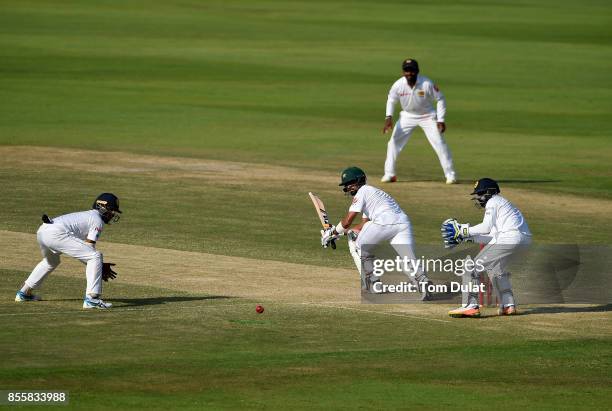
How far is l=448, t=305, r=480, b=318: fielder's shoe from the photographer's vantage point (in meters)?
15.6

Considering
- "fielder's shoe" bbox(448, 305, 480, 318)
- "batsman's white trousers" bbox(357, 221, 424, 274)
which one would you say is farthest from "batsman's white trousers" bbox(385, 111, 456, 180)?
"fielder's shoe" bbox(448, 305, 480, 318)

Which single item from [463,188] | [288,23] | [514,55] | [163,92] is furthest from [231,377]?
[288,23]

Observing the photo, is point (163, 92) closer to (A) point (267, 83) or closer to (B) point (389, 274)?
(A) point (267, 83)

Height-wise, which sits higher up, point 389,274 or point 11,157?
point 11,157

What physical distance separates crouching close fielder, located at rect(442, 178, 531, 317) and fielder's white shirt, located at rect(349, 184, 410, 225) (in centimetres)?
114

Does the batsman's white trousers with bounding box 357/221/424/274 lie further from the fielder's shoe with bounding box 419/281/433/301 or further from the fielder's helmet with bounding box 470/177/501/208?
the fielder's helmet with bounding box 470/177/501/208

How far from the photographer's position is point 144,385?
12.4 meters

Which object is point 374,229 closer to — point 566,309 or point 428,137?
point 566,309

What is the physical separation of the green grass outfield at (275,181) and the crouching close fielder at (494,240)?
306 millimetres

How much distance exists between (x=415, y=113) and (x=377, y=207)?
10.7 meters

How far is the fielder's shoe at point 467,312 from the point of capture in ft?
51.3

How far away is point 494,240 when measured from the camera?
15672 mm

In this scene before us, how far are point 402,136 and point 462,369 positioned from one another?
14.3 meters

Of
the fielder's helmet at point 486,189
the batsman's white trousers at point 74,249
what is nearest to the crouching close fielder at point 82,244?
the batsman's white trousers at point 74,249
